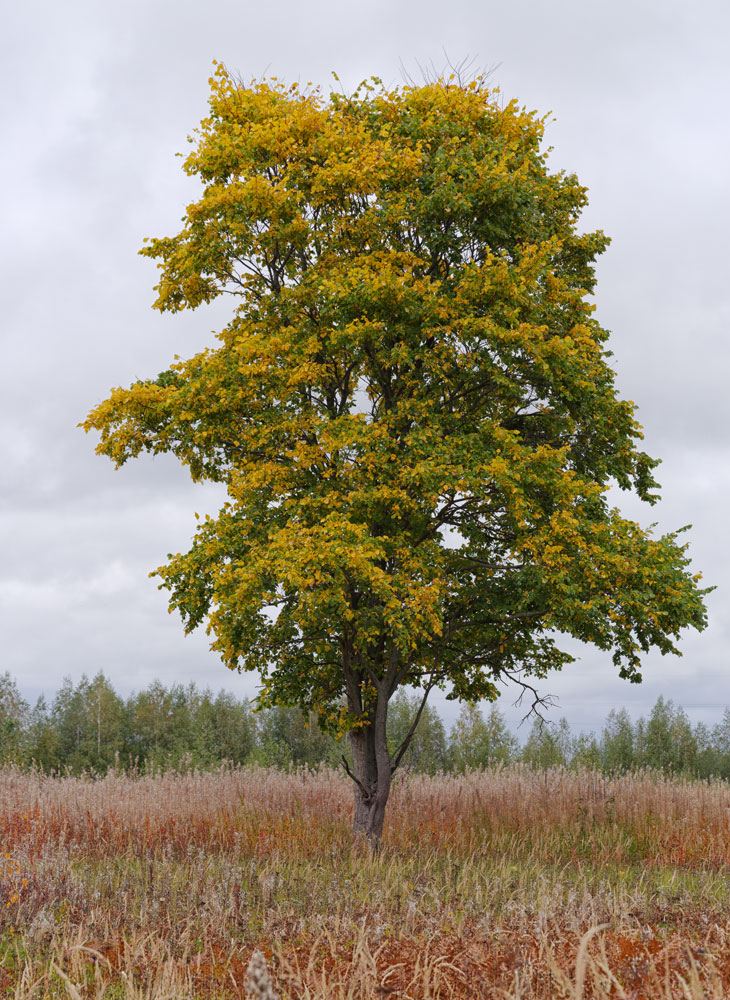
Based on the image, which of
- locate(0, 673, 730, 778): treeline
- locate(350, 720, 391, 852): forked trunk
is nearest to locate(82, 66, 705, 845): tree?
locate(350, 720, 391, 852): forked trunk

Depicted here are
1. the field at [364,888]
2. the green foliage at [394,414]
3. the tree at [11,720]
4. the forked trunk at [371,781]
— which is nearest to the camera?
the field at [364,888]

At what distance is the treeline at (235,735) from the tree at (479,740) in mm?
70

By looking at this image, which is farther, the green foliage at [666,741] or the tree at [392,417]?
the green foliage at [666,741]

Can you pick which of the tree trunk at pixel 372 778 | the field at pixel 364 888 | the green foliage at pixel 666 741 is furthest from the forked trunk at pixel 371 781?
the green foliage at pixel 666 741

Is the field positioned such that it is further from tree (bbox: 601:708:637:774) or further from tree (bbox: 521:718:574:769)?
tree (bbox: 601:708:637:774)

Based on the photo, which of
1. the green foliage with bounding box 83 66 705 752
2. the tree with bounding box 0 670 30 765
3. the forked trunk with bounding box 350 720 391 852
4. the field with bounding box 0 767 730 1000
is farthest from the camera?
the tree with bounding box 0 670 30 765

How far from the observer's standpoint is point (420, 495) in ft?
38.4

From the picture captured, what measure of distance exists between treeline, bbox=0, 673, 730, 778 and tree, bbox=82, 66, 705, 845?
26714 mm

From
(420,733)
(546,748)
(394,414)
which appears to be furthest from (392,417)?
(420,733)

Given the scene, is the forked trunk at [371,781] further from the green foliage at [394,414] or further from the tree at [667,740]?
the tree at [667,740]

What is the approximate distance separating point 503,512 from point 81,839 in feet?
26.8

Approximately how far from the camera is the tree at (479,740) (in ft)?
133

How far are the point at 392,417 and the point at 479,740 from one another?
34199mm

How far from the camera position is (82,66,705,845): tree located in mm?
11312
